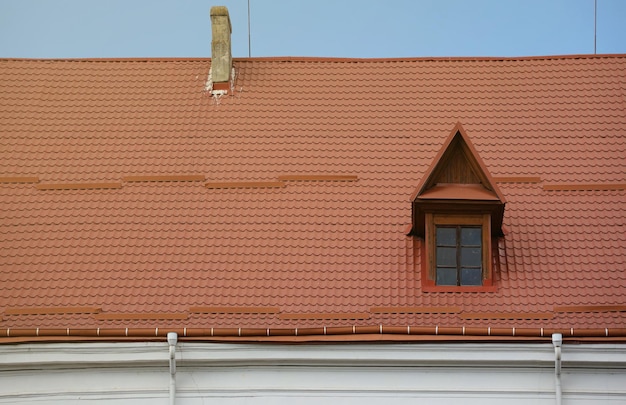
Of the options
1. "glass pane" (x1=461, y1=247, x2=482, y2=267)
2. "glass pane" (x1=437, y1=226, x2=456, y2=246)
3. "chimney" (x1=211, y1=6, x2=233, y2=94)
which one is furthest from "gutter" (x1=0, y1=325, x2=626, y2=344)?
"chimney" (x1=211, y1=6, x2=233, y2=94)

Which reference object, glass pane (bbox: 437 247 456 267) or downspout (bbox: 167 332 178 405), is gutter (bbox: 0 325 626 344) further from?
glass pane (bbox: 437 247 456 267)

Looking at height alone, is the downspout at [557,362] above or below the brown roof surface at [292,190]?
below

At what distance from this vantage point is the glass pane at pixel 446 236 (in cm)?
1875

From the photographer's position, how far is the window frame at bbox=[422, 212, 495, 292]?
1834 centimetres

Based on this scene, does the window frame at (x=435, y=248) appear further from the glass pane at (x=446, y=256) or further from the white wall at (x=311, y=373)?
the white wall at (x=311, y=373)

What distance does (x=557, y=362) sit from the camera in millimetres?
17359

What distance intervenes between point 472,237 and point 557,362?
2.47 m

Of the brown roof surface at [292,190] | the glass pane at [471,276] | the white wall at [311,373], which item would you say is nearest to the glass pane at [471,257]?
the glass pane at [471,276]

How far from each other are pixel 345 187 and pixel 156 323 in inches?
166

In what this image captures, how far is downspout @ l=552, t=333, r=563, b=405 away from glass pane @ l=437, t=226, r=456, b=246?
2349 millimetres

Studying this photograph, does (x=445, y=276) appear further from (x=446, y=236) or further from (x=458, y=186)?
(x=458, y=186)

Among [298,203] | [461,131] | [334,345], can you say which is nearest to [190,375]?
[334,345]

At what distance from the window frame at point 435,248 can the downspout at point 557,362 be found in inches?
56.3

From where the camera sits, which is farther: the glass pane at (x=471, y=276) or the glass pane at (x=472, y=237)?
the glass pane at (x=472, y=237)
